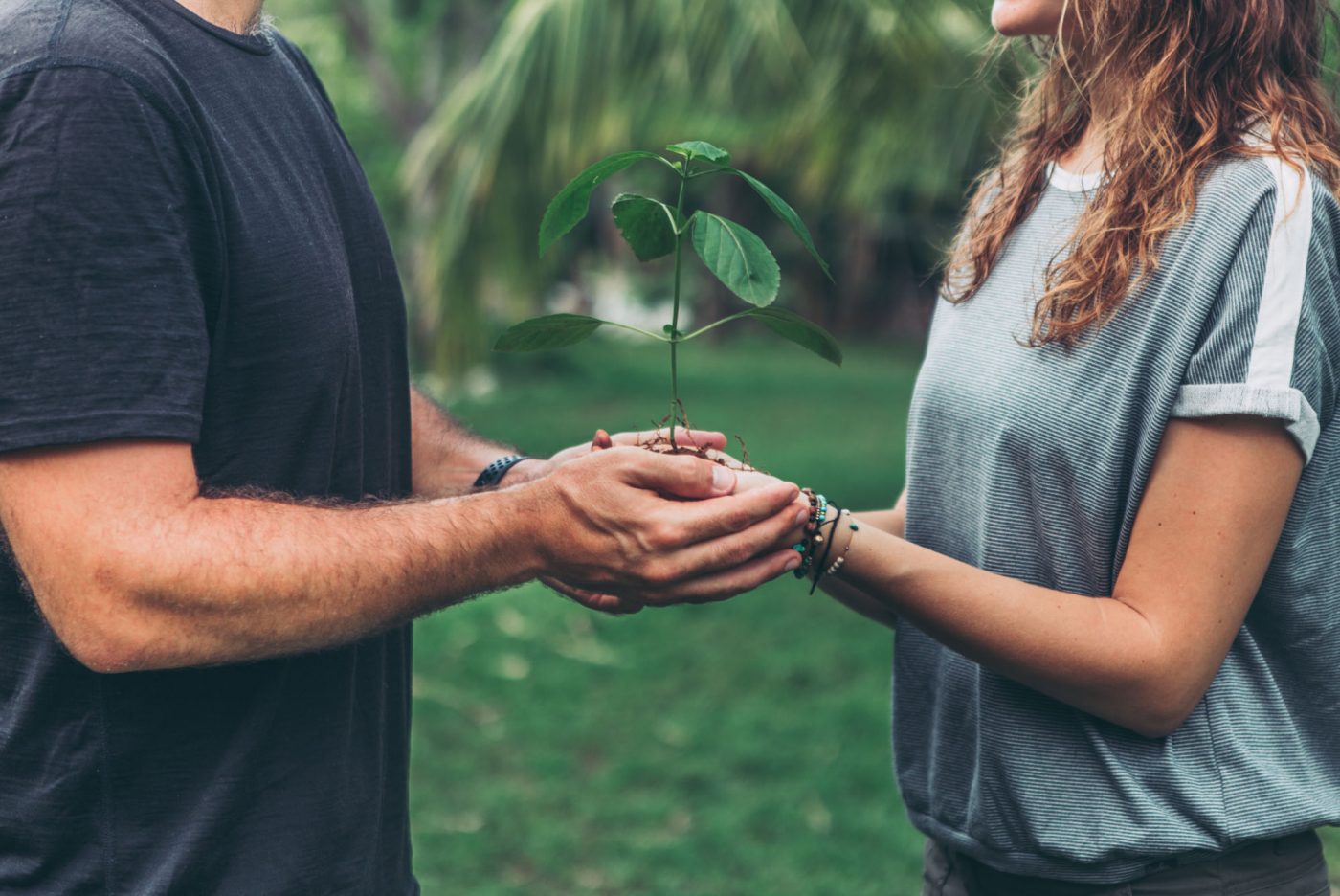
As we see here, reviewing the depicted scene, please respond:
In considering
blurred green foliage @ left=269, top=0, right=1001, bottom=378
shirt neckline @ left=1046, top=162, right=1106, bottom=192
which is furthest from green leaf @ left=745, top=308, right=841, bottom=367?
blurred green foliage @ left=269, top=0, right=1001, bottom=378

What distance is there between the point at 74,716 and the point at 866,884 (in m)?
2.96

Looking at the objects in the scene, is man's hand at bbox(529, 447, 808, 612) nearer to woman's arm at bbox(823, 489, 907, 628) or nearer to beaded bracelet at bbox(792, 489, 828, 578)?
beaded bracelet at bbox(792, 489, 828, 578)

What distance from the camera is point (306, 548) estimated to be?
56.5 inches

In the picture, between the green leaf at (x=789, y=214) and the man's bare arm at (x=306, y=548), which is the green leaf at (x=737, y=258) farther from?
the man's bare arm at (x=306, y=548)

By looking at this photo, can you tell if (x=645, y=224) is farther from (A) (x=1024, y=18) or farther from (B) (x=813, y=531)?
(A) (x=1024, y=18)

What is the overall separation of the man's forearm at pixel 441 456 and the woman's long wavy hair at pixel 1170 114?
896 mm

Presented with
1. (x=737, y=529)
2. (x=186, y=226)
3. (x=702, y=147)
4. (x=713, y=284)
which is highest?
(x=702, y=147)

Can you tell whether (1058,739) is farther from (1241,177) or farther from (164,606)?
(164,606)

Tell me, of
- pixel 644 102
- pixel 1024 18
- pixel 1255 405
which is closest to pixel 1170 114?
pixel 1024 18

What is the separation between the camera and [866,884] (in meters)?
3.95

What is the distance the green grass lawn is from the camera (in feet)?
13.3

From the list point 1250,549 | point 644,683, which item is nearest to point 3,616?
point 1250,549

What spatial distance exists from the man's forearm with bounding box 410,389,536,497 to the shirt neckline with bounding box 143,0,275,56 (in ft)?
1.96

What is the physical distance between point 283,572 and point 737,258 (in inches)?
26.6
